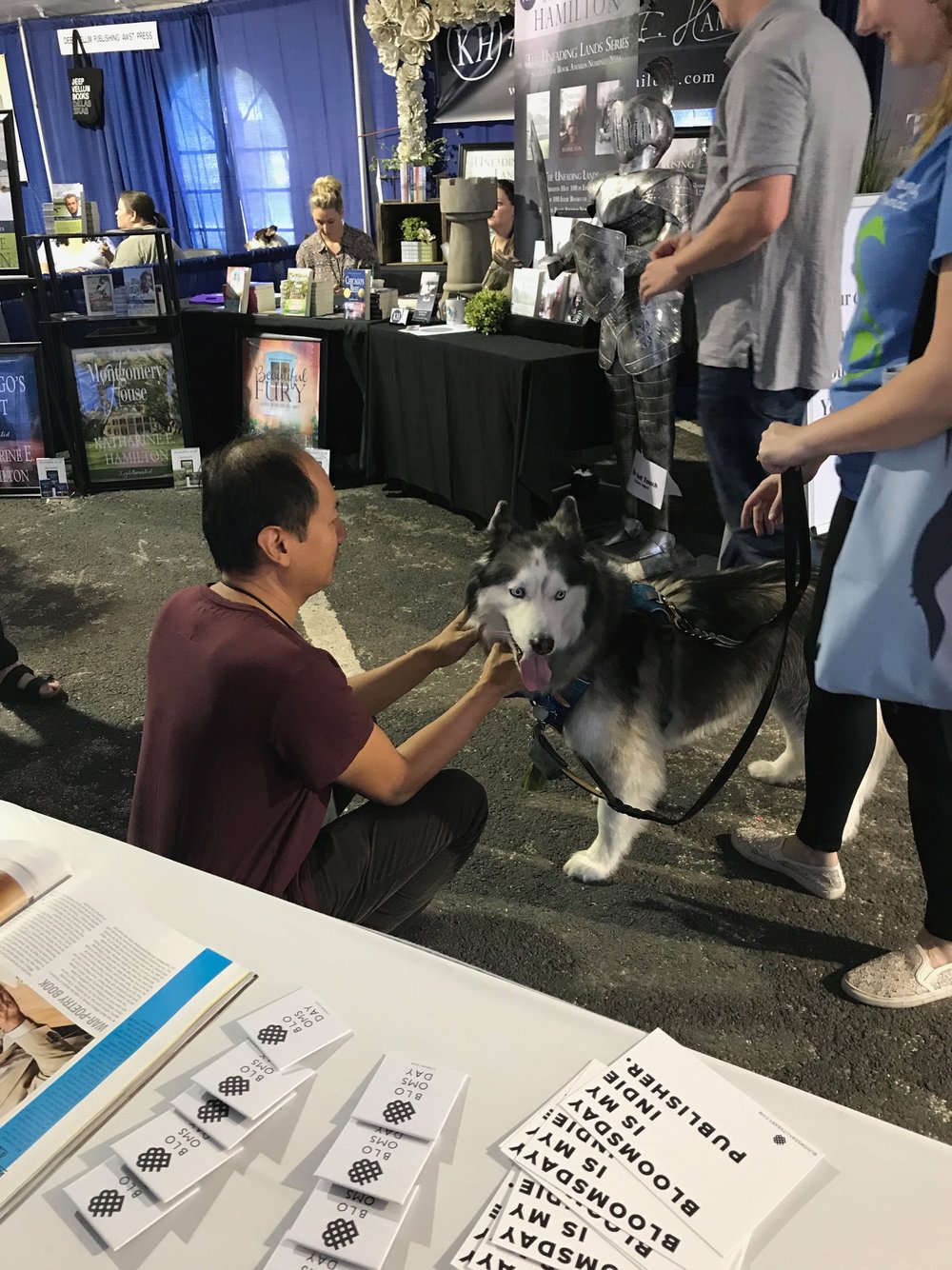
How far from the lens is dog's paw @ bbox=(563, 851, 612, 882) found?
2.01 meters

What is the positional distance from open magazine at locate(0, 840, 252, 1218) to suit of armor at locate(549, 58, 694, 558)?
9.54 ft

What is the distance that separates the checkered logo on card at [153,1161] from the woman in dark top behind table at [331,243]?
5.17 metres

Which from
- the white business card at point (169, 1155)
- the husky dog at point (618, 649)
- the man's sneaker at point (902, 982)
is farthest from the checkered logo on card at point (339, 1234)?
the man's sneaker at point (902, 982)

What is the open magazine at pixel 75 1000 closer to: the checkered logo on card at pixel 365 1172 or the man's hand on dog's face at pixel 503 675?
→ the checkered logo on card at pixel 365 1172

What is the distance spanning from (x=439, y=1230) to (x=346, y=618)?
2.83 m

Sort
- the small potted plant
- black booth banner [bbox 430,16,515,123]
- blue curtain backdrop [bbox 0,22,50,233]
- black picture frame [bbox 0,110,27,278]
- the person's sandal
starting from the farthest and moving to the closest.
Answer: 1. blue curtain backdrop [bbox 0,22,50,233]
2. black booth banner [bbox 430,16,515,123]
3. the small potted plant
4. black picture frame [bbox 0,110,27,278]
5. the person's sandal

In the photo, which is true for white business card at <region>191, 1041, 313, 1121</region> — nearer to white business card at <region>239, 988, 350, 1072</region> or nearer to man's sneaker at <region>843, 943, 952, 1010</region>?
white business card at <region>239, 988, 350, 1072</region>

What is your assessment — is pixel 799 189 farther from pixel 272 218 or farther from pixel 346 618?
pixel 272 218

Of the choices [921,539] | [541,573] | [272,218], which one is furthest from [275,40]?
[921,539]

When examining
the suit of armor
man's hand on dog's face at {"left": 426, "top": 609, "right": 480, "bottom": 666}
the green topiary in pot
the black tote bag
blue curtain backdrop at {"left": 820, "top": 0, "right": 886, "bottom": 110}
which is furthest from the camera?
the black tote bag

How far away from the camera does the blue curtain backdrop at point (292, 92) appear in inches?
338

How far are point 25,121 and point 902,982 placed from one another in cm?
1315

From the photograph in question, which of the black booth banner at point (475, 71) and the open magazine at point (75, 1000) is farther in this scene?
the black booth banner at point (475, 71)

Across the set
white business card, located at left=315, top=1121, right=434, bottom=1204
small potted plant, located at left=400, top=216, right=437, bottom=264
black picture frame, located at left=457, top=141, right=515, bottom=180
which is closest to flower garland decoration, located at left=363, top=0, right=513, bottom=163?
black picture frame, located at left=457, top=141, right=515, bottom=180
